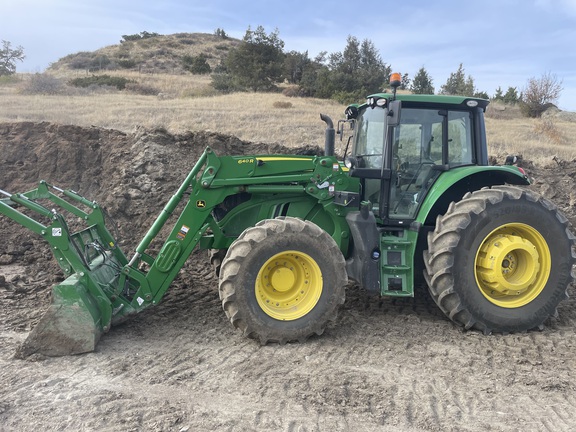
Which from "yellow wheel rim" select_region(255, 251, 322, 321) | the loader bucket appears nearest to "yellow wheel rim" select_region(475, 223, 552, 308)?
"yellow wheel rim" select_region(255, 251, 322, 321)

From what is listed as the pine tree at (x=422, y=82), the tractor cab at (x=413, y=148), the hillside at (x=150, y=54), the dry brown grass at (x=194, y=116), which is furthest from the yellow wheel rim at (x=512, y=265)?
the hillside at (x=150, y=54)

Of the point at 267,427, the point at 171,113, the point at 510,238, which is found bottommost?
the point at 267,427

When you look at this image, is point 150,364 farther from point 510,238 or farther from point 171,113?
point 171,113

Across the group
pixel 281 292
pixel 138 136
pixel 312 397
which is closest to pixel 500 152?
pixel 138 136

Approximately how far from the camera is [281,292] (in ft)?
16.1

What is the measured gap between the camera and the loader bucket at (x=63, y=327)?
4242 millimetres

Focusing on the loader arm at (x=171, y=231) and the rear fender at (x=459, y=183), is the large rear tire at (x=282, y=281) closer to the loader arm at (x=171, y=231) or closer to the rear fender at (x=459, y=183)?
the loader arm at (x=171, y=231)

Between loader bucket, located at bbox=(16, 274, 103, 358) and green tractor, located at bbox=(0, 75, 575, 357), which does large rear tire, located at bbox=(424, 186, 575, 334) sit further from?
loader bucket, located at bbox=(16, 274, 103, 358)

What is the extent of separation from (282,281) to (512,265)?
8.07 feet

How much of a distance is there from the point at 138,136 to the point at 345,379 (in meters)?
7.58

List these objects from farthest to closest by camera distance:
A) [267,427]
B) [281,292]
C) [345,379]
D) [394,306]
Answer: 1. [394,306]
2. [281,292]
3. [345,379]
4. [267,427]

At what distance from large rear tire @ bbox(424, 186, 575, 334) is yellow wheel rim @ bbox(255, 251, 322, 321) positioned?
120 centimetres

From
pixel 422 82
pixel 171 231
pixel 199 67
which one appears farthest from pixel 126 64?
pixel 171 231

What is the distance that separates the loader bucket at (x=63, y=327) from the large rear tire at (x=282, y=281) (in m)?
1.24
